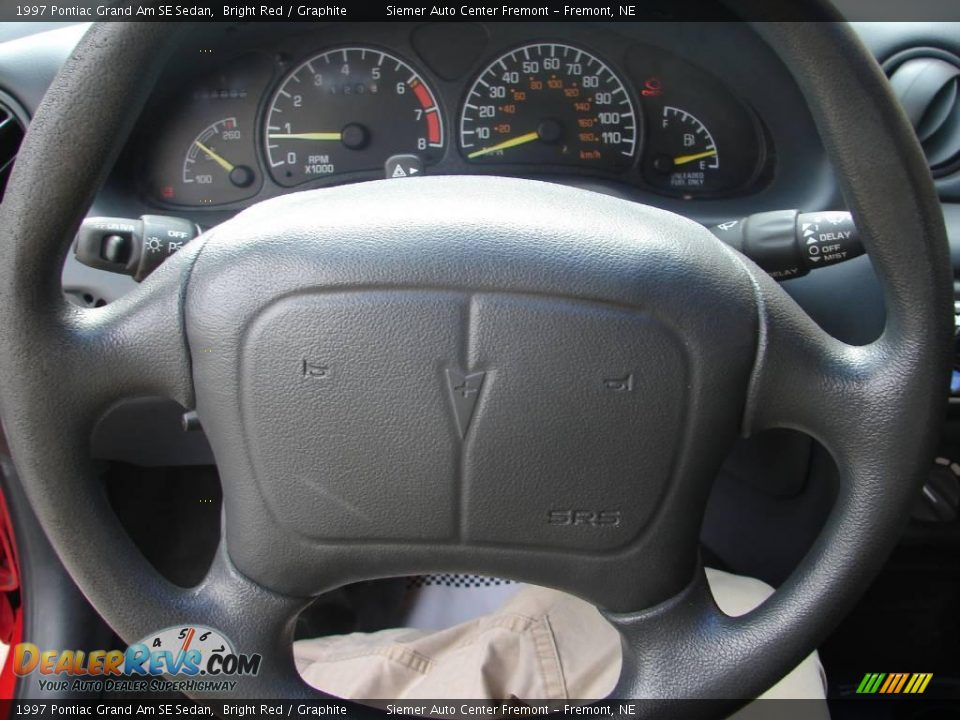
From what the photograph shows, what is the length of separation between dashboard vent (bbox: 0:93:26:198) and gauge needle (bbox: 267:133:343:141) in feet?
1.22

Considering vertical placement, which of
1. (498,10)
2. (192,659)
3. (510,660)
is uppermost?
(498,10)

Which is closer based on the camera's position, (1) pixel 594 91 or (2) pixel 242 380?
(2) pixel 242 380

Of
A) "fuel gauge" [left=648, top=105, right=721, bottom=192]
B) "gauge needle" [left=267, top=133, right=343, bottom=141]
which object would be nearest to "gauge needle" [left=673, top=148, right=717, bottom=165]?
"fuel gauge" [left=648, top=105, right=721, bottom=192]

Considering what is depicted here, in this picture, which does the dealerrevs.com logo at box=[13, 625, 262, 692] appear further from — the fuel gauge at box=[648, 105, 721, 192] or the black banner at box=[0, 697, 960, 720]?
the fuel gauge at box=[648, 105, 721, 192]

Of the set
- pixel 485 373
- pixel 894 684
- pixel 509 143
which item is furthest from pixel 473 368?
pixel 894 684

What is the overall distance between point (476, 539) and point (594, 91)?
90cm

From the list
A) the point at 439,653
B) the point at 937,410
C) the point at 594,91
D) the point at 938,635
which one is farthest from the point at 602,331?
the point at 938,635

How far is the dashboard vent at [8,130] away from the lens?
4.66 feet

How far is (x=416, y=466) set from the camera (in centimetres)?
78

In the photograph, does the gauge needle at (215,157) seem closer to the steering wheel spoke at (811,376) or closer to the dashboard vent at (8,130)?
the dashboard vent at (8,130)

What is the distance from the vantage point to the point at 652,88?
148 cm

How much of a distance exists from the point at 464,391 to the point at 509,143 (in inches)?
32.7

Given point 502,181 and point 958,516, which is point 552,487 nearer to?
point 502,181

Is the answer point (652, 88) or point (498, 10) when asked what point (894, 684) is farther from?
point (498, 10)
